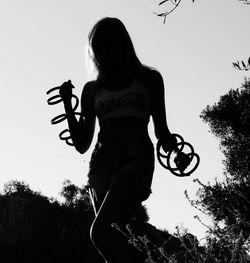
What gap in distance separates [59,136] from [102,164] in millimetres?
484

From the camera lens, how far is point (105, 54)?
3.36 metres

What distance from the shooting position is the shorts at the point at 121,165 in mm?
2893

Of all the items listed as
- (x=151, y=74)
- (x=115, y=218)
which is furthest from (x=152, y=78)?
(x=115, y=218)

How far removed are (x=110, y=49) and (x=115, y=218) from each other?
1203 millimetres

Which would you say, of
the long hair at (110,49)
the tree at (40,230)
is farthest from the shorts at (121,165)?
the tree at (40,230)

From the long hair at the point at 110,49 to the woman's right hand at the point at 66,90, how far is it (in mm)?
249

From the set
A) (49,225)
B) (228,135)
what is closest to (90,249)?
(49,225)

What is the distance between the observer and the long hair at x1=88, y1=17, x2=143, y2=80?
3.37m

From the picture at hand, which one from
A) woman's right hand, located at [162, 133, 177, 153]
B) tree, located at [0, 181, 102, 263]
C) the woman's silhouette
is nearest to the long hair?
the woman's silhouette

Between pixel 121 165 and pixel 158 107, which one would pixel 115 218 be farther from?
pixel 158 107

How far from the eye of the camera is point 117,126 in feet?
10.2

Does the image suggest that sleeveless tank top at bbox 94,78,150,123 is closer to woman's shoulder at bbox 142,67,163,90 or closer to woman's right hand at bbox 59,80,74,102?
woman's shoulder at bbox 142,67,163,90

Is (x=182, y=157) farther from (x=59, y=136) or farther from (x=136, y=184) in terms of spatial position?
(x=59, y=136)

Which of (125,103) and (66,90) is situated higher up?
(66,90)
